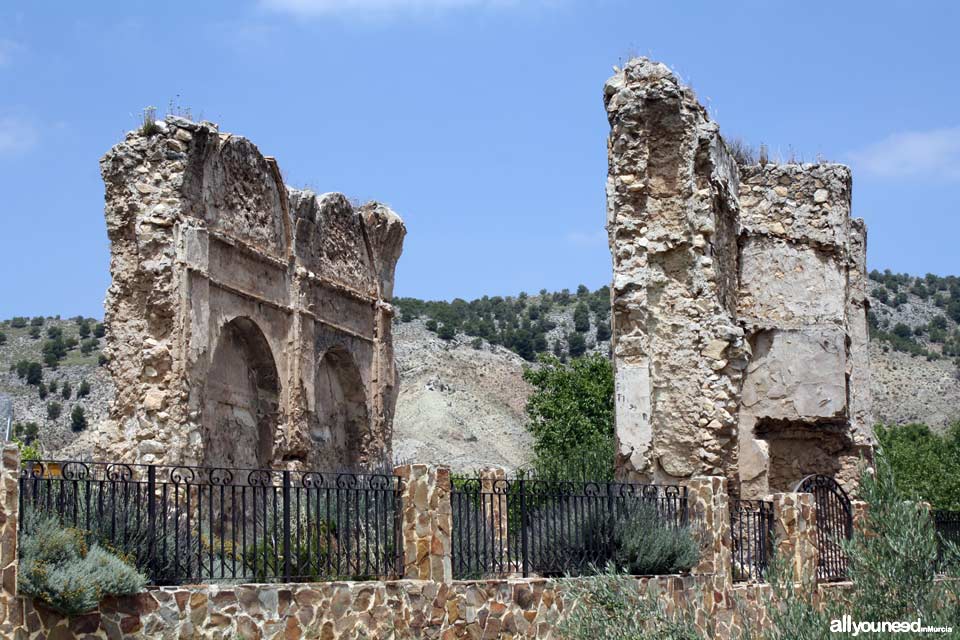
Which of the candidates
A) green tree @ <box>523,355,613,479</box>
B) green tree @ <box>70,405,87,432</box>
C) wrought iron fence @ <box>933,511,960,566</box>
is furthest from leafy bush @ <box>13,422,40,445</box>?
wrought iron fence @ <box>933,511,960,566</box>

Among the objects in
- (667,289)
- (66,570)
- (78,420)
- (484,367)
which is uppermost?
(484,367)

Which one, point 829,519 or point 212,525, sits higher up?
point 212,525

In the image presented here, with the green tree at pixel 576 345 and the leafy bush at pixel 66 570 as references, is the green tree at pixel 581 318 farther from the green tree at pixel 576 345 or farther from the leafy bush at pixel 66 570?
the leafy bush at pixel 66 570

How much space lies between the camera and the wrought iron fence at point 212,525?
1014 cm

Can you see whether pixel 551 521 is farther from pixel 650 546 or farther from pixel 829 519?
pixel 829 519

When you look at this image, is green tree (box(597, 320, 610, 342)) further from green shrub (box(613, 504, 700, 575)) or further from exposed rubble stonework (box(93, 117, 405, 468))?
green shrub (box(613, 504, 700, 575))

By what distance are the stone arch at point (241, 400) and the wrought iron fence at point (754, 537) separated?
8050 mm

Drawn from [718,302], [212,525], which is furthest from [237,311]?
[212,525]

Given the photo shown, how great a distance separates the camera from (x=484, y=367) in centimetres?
5672

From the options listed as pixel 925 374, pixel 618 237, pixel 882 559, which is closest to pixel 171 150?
pixel 618 237

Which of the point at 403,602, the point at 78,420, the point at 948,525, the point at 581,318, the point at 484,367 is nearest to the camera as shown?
the point at 403,602

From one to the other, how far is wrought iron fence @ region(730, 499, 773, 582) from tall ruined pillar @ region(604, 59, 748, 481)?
0.53 m

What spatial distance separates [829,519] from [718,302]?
118 inches

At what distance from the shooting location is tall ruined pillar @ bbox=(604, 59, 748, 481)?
1482 cm
